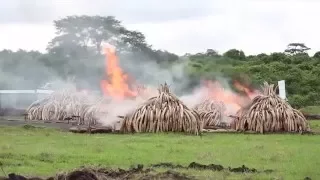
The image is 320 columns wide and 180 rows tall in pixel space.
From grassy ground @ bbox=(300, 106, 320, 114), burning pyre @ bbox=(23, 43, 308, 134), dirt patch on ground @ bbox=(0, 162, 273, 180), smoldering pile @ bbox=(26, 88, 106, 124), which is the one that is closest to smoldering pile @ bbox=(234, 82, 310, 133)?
burning pyre @ bbox=(23, 43, 308, 134)

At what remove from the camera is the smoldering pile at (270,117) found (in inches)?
1235

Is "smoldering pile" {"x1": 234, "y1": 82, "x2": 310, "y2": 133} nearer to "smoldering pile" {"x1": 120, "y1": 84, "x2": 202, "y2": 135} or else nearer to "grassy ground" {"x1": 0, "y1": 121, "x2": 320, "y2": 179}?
"smoldering pile" {"x1": 120, "y1": 84, "x2": 202, "y2": 135}

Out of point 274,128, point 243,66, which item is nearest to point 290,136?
point 274,128

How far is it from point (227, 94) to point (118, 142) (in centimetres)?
1749

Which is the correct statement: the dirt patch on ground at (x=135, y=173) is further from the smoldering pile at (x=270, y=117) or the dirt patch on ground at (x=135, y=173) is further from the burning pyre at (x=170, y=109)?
the smoldering pile at (x=270, y=117)

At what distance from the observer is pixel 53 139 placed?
25438 millimetres

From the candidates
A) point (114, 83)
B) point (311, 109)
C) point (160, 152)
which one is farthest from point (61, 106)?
point (160, 152)

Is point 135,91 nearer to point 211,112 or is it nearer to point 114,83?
point 114,83

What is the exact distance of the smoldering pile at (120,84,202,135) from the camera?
98.8 feet

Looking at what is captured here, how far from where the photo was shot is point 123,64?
58.3m

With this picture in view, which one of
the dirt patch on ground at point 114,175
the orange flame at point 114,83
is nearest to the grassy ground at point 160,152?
the dirt patch on ground at point 114,175

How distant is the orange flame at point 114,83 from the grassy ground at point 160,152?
42.0 ft

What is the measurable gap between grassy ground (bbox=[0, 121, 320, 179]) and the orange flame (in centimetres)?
1281

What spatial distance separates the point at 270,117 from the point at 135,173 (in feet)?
53.0
